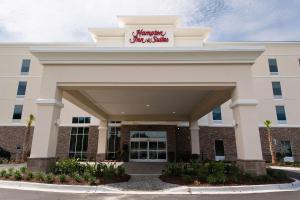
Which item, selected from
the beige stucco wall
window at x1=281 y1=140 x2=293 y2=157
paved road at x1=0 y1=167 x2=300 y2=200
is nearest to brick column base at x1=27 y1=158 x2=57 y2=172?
paved road at x1=0 y1=167 x2=300 y2=200

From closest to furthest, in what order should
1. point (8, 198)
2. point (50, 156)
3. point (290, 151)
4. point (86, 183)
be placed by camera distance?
point (8, 198), point (86, 183), point (50, 156), point (290, 151)

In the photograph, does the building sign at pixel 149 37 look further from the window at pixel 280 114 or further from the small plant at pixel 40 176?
the window at pixel 280 114

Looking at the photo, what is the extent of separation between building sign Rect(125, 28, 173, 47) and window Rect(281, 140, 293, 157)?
22244 millimetres

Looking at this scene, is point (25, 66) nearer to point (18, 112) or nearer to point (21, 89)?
point (21, 89)

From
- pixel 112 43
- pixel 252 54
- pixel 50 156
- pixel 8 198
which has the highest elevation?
pixel 112 43

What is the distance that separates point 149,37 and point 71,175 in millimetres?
11002

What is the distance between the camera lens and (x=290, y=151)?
28766 millimetres

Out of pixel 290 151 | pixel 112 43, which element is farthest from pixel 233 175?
pixel 290 151

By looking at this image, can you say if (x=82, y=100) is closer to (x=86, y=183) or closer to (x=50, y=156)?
(x=50, y=156)

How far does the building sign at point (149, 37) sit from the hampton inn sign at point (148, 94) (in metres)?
0.08

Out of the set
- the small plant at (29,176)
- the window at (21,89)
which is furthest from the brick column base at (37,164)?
the window at (21,89)

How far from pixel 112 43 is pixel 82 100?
528cm

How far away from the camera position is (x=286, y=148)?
28.8 metres

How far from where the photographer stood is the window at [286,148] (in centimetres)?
2870
